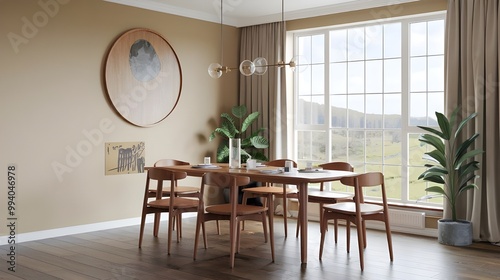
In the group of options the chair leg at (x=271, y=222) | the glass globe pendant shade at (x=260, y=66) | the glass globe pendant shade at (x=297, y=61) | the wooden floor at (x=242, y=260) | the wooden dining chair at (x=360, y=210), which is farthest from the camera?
the glass globe pendant shade at (x=260, y=66)

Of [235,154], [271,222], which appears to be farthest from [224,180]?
[235,154]

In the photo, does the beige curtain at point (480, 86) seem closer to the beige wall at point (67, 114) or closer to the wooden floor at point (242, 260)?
the wooden floor at point (242, 260)

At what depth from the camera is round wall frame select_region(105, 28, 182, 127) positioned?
20.6 ft

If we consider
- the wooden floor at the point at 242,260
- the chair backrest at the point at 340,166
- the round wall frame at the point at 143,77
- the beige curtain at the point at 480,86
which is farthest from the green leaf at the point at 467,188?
the round wall frame at the point at 143,77

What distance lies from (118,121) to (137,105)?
0.33 m

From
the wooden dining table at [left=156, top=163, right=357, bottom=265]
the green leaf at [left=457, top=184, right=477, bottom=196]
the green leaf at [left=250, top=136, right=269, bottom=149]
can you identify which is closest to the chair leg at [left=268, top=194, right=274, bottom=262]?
the wooden dining table at [left=156, top=163, right=357, bottom=265]

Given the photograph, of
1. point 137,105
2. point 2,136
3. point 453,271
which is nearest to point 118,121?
point 137,105

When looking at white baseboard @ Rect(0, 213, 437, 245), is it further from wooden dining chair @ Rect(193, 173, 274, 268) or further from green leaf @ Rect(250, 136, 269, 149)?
wooden dining chair @ Rect(193, 173, 274, 268)

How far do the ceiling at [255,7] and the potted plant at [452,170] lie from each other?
1611mm

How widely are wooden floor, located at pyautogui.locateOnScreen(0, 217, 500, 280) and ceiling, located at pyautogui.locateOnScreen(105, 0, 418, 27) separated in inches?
108

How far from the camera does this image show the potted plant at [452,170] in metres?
5.34

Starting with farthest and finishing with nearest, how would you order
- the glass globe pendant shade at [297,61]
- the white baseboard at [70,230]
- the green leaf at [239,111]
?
the green leaf at [239,111] < the white baseboard at [70,230] < the glass globe pendant shade at [297,61]

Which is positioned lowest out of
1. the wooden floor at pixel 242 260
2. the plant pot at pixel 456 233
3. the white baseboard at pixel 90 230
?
the wooden floor at pixel 242 260

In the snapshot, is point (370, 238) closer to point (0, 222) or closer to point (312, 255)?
point (312, 255)
